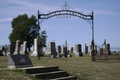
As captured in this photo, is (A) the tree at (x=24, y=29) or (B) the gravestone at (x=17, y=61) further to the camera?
(A) the tree at (x=24, y=29)

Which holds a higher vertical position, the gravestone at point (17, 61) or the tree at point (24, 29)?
the tree at point (24, 29)

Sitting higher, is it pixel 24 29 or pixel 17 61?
pixel 24 29

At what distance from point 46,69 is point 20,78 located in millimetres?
2528

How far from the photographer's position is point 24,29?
179 ft

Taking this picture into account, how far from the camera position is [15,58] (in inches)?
464

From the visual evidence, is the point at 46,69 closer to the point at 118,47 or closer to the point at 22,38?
the point at 118,47

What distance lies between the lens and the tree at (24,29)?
53.8 meters

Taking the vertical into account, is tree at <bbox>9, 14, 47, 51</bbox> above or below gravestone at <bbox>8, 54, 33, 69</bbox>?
above

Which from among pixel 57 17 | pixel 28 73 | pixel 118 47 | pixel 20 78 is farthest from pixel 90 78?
pixel 118 47

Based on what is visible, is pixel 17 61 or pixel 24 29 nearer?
pixel 17 61

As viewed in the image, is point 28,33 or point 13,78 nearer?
point 13,78

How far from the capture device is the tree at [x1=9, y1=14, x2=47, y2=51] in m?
→ 53.8

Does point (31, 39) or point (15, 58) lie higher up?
point (31, 39)

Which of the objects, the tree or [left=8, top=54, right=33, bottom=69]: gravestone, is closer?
[left=8, top=54, right=33, bottom=69]: gravestone
